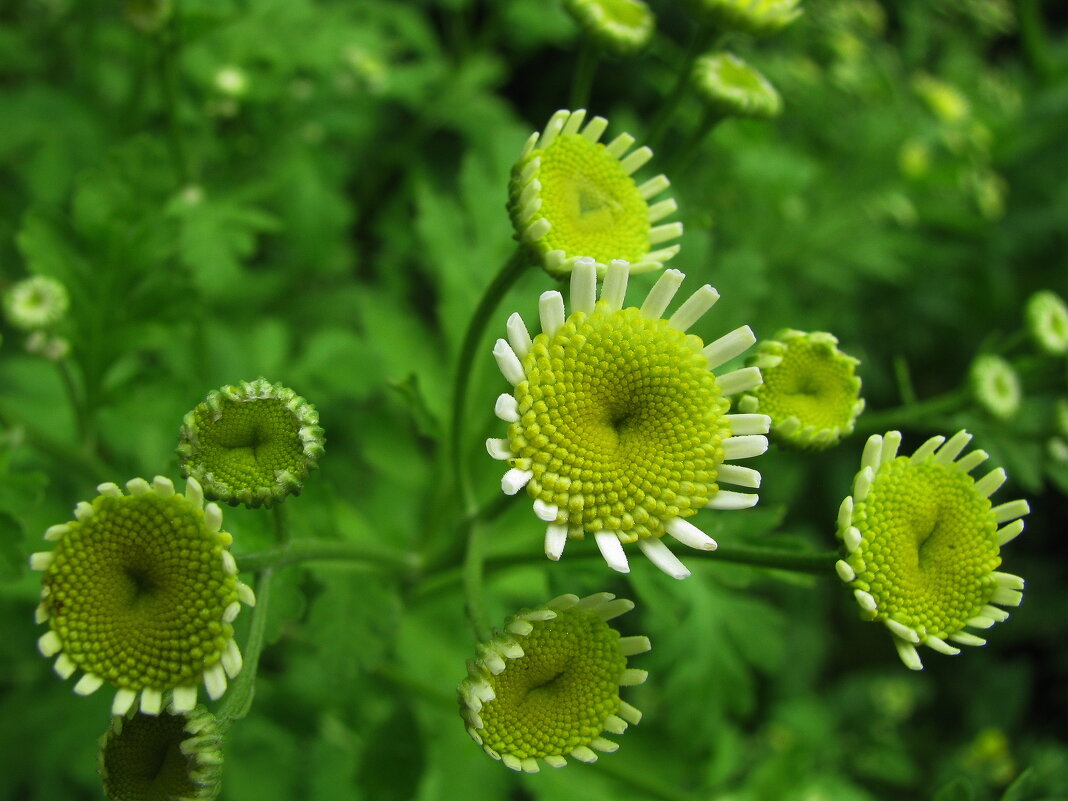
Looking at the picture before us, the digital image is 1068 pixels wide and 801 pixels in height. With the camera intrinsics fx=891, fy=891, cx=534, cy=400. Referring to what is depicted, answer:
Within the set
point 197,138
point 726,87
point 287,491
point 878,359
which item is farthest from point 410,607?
point 878,359

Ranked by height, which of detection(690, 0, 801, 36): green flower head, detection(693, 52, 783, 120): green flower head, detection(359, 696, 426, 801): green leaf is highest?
detection(690, 0, 801, 36): green flower head

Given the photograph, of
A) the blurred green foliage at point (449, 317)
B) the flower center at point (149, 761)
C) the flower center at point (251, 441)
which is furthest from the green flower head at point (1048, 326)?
the flower center at point (149, 761)

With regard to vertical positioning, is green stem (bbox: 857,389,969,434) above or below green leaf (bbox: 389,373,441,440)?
above

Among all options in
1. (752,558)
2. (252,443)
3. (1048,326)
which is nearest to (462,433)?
(252,443)

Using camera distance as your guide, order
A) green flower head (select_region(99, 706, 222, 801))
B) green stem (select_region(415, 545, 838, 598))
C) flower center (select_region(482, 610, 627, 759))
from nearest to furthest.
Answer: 1. green flower head (select_region(99, 706, 222, 801))
2. flower center (select_region(482, 610, 627, 759))
3. green stem (select_region(415, 545, 838, 598))

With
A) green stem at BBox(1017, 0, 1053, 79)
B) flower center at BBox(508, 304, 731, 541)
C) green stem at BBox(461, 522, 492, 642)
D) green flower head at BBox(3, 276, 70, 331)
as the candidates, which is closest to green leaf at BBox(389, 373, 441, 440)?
green stem at BBox(461, 522, 492, 642)

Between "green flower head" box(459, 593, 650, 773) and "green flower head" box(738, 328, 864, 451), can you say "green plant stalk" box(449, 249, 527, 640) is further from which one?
"green flower head" box(738, 328, 864, 451)
